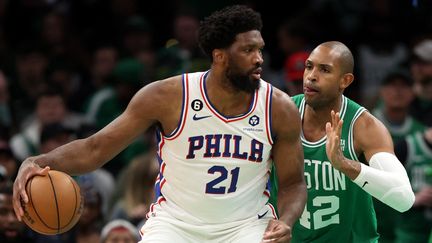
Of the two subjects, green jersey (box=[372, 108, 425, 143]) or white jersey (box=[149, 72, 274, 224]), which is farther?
green jersey (box=[372, 108, 425, 143])

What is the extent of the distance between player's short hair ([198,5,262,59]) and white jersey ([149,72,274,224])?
36cm

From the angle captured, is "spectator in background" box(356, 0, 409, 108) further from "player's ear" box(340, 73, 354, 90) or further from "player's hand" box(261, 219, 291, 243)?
"player's hand" box(261, 219, 291, 243)

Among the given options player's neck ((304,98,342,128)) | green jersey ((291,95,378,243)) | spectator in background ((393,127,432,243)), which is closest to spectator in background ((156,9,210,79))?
spectator in background ((393,127,432,243))

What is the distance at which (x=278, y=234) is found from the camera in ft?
22.7

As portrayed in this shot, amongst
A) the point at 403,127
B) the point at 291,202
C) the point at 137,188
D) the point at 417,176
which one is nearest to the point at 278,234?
the point at 291,202

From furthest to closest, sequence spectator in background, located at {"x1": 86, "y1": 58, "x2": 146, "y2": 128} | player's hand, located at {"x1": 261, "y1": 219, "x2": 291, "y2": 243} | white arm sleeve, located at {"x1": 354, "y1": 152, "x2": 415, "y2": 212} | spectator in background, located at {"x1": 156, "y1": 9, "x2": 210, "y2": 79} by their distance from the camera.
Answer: spectator in background, located at {"x1": 86, "y1": 58, "x2": 146, "y2": 128} → spectator in background, located at {"x1": 156, "y1": 9, "x2": 210, "y2": 79} → white arm sleeve, located at {"x1": 354, "y1": 152, "x2": 415, "y2": 212} → player's hand, located at {"x1": 261, "y1": 219, "x2": 291, "y2": 243}

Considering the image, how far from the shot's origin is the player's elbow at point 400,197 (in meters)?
7.48

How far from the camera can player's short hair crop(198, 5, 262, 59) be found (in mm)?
7250

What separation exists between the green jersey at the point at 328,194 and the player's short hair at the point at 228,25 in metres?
1.05

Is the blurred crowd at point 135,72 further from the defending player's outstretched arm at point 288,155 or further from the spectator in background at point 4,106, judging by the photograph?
the defending player's outstretched arm at point 288,155

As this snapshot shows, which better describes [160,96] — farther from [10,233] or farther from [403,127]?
[403,127]

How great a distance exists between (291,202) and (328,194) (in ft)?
2.16

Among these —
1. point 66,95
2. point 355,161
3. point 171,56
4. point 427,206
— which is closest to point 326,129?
point 355,161

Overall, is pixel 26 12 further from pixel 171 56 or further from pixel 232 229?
pixel 232 229
